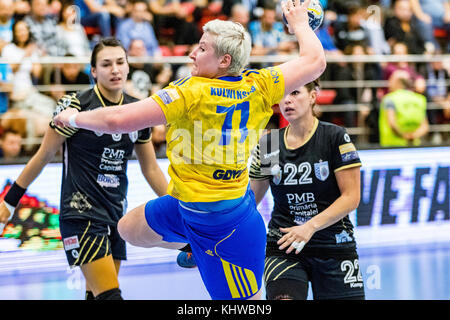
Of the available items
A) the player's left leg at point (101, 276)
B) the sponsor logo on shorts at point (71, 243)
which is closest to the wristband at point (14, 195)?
the sponsor logo on shorts at point (71, 243)

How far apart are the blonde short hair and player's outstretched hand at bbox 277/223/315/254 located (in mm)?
1003

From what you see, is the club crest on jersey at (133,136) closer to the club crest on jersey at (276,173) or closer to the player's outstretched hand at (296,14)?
the club crest on jersey at (276,173)

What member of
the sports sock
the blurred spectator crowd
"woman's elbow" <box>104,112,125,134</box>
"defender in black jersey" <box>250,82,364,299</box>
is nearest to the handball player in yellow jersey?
"woman's elbow" <box>104,112,125,134</box>

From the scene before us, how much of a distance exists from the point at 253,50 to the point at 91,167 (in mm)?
6130

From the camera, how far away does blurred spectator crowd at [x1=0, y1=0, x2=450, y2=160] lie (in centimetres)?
862

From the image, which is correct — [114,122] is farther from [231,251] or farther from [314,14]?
[314,14]

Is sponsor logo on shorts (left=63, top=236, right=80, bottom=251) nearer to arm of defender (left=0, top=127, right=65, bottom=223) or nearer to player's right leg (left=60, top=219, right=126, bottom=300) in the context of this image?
player's right leg (left=60, top=219, right=126, bottom=300)

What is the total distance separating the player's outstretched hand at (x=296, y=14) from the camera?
3.59 metres

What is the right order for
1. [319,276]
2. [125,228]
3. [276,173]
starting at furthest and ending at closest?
1. [276,173]
2. [319,276]
3. [125,228]

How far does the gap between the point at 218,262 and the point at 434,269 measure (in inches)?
170

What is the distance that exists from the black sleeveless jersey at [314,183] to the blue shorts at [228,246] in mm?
596

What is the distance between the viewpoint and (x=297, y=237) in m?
3.83

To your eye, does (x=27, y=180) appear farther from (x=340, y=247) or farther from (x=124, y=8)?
(x=124, y=8)

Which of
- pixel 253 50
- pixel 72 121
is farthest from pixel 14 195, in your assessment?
pixel 253 50
